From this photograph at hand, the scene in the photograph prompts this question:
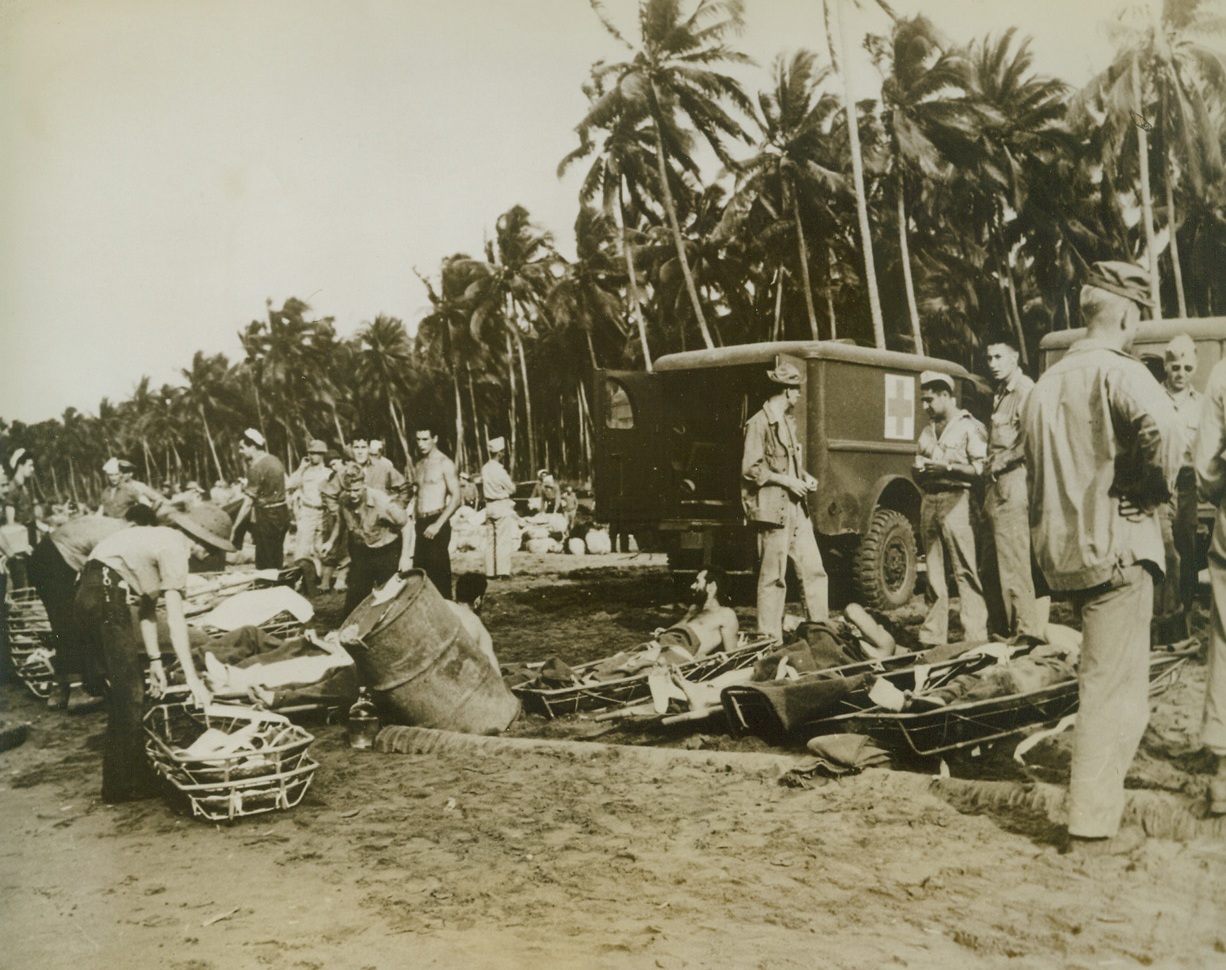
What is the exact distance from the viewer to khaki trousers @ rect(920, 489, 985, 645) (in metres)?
4.41

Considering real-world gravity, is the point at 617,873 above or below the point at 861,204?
below

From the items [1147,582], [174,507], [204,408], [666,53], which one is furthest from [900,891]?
[204,408]

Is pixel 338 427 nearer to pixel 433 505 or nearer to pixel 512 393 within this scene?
pixel 433 505

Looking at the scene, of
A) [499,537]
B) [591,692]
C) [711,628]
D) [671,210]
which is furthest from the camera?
[499,537]

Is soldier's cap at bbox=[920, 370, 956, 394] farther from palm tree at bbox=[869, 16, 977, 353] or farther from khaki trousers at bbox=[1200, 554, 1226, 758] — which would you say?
khaki trousers at bbox=[1200, 554, 1226, 758]

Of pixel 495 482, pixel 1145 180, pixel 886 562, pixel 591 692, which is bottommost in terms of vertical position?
pixel 591 692

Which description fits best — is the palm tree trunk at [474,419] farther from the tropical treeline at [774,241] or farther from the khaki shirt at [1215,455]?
the khaki shirt at [1215,455]

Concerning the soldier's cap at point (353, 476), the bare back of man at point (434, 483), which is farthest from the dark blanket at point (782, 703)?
the soldier's cap at point (353, 476)

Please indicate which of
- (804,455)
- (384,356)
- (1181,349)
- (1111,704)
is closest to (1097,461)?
(1181,349)

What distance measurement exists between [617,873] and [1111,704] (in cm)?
151

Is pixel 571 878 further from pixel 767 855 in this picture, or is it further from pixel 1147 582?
pixel 1147 582

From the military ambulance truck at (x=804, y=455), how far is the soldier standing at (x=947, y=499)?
509mm

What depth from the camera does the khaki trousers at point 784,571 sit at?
488cm

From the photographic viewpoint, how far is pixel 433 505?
198 inches
